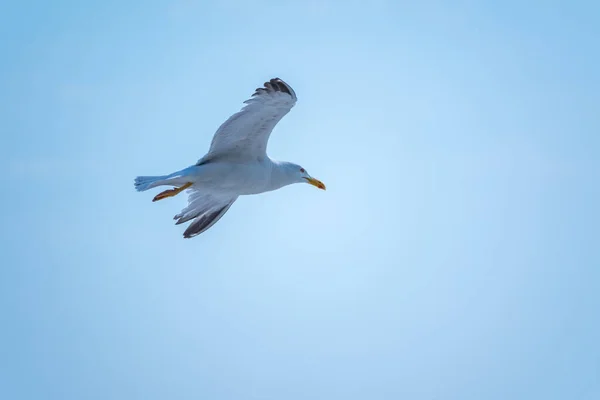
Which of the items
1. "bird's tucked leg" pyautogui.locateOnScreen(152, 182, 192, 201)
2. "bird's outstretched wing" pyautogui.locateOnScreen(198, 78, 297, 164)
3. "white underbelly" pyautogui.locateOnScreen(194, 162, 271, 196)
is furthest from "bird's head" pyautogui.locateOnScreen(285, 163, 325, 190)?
"bird's tucked leg" pyautogui.locateOnScreen(152, 182, 192, 201)

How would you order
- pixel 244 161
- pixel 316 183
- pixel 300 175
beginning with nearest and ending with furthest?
pixel 244 161 < pixel 300 175 < pixel 316 183

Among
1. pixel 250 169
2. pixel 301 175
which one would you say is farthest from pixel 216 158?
pixel 301 175

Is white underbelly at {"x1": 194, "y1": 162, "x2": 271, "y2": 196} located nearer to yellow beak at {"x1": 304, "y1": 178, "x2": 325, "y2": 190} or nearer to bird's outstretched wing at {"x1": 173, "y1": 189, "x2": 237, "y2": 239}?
yellow beak at {"x1": 304, "y1": 178, "x2": 325, "y2": 190}

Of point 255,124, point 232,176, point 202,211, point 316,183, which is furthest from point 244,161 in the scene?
point 202,211

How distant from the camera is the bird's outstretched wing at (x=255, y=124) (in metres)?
15.5

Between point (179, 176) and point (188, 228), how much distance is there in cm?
275

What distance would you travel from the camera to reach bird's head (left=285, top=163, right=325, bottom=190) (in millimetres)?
17314

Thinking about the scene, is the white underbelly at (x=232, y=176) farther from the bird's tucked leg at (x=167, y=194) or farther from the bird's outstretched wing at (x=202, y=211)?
the bird's outstretched wing at (x=202, y=211)

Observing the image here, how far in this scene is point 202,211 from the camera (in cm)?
1839

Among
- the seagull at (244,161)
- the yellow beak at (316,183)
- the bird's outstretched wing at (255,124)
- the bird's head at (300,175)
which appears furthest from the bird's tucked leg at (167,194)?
the yellow beak at (316,183)

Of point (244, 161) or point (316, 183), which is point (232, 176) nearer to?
point (244, 161)

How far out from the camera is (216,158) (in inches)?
648

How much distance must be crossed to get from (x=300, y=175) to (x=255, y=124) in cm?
193

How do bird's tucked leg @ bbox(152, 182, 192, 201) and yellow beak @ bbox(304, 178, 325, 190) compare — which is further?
yellow beak @ bbox(304, 178, 325, 190)
